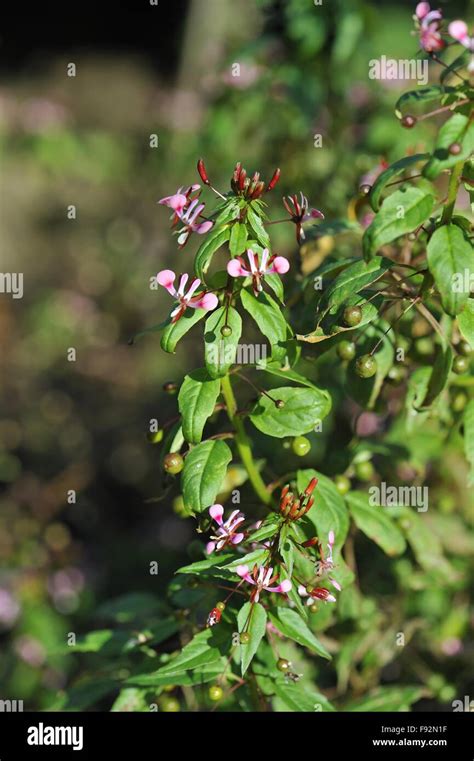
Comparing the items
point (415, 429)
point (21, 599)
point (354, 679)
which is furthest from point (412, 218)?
point (21, 599)

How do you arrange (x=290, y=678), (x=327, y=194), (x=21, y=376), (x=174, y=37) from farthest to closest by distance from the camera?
1. (x=174, y=37)
2. (x=21, y=376)
3. (x=327, y=194)
4. (x=290, y=678)

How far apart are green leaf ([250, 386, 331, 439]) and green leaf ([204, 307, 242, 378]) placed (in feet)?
0.46

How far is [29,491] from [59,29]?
23.2 ft

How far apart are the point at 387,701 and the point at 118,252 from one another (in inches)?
161

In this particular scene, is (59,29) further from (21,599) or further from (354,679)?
(354,679)

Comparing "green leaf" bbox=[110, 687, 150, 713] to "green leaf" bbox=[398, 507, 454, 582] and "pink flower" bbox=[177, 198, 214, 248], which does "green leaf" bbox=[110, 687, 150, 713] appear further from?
"pink flower" bbox=[177, 198, 214, 248]

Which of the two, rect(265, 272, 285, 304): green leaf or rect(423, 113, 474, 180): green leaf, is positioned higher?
rect(423, 113, 474, 180): green leaf

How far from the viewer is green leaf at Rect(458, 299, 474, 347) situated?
1.30 metres

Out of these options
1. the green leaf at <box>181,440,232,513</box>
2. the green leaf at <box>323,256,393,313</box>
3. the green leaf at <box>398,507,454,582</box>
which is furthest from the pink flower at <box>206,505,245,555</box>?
the green leaf at <box>398,507,454,582</box>

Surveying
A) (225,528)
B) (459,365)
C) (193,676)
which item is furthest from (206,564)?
(459,365)

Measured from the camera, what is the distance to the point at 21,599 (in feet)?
9.04

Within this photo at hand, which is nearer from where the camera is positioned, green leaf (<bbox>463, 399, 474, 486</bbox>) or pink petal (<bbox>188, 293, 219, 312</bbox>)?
pink petal (<bbox>188, 293, 219, 312</bbox>)

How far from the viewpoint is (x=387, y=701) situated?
1784 millimetres

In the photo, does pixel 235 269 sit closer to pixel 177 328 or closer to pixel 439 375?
pixel 177 328
